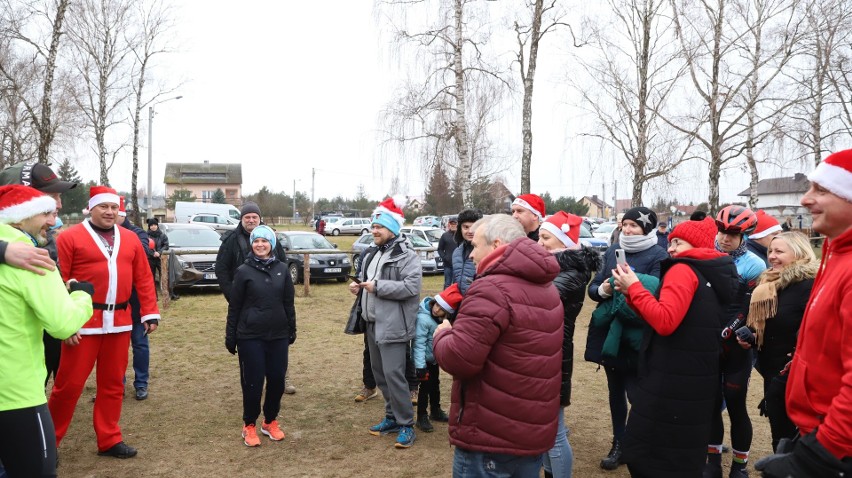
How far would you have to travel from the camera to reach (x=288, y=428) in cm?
535

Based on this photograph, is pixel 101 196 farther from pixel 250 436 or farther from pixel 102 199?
pixel 250 436

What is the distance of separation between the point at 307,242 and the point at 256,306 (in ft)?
41.7

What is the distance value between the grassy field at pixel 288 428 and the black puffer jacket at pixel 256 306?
97 cm

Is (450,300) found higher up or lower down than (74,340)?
higher up

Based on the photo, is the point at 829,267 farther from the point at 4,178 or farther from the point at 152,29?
the point at 152,29

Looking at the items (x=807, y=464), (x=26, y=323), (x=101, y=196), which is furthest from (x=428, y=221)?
(x=807, y=464)

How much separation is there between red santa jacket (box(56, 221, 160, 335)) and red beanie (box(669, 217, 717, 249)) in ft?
13.3

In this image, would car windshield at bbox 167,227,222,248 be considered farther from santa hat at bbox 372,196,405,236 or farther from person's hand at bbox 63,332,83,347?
person's hand at bbox 63,332,83,347

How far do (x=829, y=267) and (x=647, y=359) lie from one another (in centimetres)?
120

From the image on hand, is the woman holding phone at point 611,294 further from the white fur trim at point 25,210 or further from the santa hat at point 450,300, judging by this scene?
the white fur trim at point 25,210

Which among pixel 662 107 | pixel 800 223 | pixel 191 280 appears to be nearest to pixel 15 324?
pixel 191 280

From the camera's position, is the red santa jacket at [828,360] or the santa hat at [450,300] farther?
the santa hat at [450,300]

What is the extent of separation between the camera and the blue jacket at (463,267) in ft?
17.4

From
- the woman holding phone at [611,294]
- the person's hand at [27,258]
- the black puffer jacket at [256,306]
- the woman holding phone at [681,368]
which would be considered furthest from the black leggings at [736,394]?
the person's hand at [27,258]
